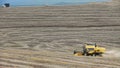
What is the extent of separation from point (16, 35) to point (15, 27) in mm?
3193

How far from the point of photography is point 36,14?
3925 cm

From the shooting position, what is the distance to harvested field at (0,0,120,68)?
1085 inches

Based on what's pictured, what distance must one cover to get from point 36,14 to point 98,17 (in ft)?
24.7

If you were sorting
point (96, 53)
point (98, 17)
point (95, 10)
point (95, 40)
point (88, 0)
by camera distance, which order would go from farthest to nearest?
point (88, 0) → point (95, 10) → point (98, 17) → point (95, 40) → point (96, 53)

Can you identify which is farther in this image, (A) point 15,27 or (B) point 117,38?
(A) point 15,27

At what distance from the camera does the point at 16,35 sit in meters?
32.2

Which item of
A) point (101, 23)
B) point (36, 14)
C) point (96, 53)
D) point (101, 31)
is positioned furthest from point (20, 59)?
point (36, 14)

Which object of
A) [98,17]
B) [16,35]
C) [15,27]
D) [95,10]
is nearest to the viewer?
[16,35]

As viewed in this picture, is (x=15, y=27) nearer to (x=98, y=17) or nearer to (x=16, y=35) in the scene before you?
(x=16, y=35)

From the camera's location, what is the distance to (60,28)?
3434 cm

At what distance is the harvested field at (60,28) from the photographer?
27562mm

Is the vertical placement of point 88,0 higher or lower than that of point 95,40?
higher

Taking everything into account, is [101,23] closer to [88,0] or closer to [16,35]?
[16,35]

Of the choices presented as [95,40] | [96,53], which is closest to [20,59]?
[96,53]
